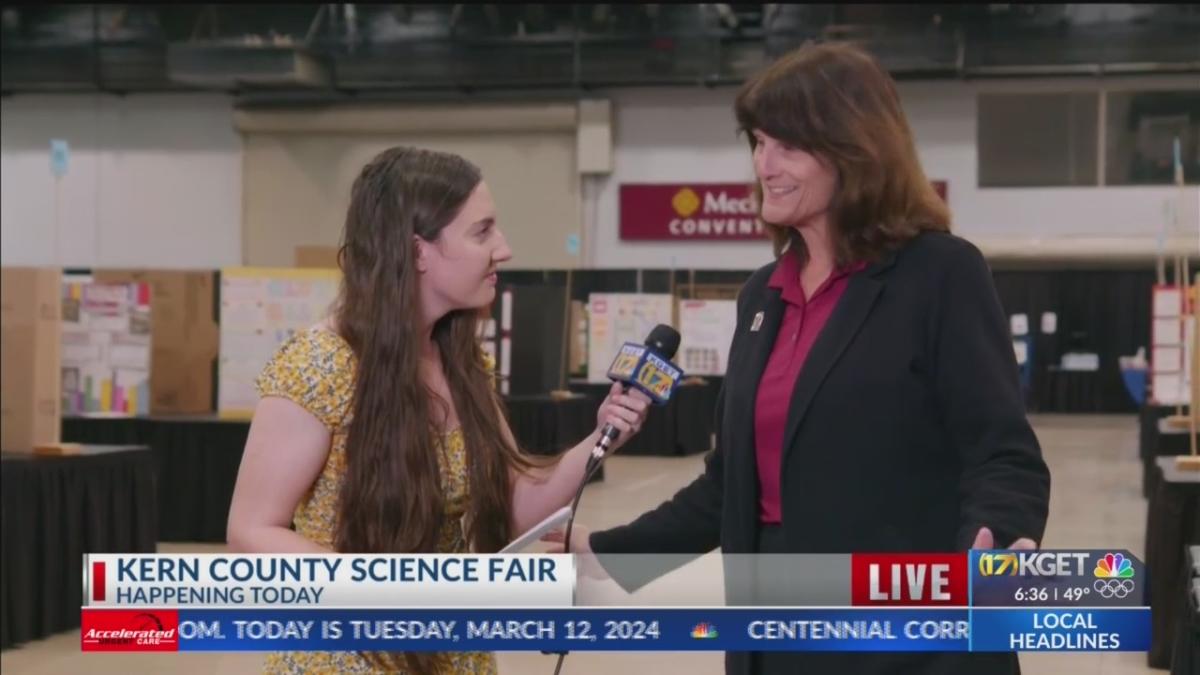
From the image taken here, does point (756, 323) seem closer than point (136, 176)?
Yes

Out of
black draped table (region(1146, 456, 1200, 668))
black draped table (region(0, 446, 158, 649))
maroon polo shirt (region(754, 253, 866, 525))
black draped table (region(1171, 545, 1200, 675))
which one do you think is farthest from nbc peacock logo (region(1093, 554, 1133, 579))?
black draped table (region(0, 446, 158, 649))

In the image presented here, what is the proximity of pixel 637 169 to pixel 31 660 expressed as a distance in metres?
14.5

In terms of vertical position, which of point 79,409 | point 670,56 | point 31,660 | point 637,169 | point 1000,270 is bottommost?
point 31,660

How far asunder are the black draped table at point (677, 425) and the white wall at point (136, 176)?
8.61 m

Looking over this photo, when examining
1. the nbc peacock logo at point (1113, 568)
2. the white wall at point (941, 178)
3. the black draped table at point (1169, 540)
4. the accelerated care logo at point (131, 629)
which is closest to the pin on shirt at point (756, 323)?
the nbc peacock logo at point (1113, 568)

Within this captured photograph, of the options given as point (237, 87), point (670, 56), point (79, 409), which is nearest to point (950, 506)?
point (79, 409)

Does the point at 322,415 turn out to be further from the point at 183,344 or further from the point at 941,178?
the point at 941,178

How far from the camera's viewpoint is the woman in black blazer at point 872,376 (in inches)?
69.2

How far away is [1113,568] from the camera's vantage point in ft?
4.97

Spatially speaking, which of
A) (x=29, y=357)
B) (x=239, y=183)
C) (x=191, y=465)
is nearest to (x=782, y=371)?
(x=29, y=357)

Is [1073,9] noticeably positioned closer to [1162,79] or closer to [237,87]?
[1162,79]

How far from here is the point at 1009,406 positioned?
1.75 meters

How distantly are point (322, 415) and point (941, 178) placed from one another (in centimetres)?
1760

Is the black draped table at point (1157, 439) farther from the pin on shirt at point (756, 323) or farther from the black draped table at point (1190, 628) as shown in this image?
the pin on shirt at point (756, 323)
